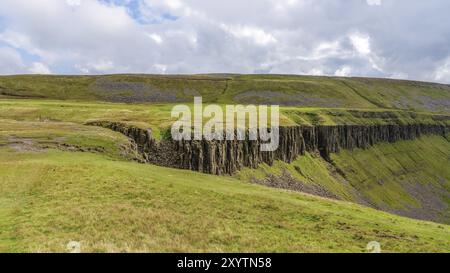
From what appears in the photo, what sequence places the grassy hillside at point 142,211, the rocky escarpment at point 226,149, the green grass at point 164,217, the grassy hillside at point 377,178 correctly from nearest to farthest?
1. the green grass at point 164,217
2. the grassy hillside at point 142,211
3. the rocky escarpment at point 226,149
4. the grassy hillside at point 377,178

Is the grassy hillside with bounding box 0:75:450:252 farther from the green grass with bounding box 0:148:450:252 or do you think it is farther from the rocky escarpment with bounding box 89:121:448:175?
the rocky escarpment with bounding box 89:121:448:175

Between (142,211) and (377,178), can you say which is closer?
(142,211)

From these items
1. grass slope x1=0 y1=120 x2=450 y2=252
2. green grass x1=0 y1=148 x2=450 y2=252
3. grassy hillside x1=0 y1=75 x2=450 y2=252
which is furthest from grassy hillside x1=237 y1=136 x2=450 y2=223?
green grass x1=0 y1=148 x2=450 y2=252

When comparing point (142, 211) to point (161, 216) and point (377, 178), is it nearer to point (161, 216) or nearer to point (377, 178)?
point (161, 216)

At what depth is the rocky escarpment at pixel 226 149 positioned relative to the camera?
80.0 metres

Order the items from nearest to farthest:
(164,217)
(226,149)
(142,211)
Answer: (164,217) < (142,211) < (226,149)

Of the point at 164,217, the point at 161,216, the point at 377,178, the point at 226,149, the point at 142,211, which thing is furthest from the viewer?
the point at 377,178

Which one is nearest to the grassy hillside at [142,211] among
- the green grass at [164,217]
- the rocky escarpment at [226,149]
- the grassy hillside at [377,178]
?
the green grass at [164,217]

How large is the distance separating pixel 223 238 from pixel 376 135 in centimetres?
17451

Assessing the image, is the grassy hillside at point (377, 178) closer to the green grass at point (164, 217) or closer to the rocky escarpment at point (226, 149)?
the rocky escarpment at point (226, 149)

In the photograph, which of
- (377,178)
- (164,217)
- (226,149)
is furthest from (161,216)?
(377,178)

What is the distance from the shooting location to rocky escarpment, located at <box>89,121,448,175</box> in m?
80.0

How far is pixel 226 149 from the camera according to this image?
310 ft
